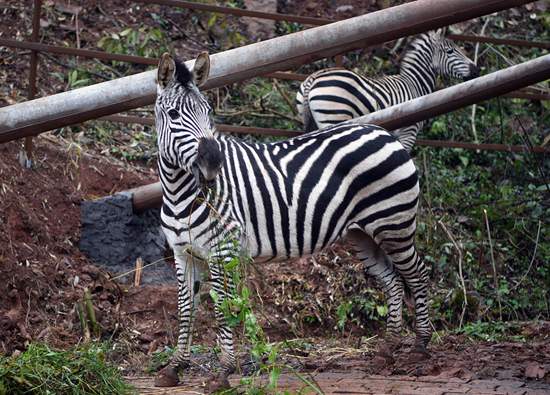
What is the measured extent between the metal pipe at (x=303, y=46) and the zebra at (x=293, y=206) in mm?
1814

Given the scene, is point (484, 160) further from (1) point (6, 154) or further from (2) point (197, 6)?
(1) point (6, 154)

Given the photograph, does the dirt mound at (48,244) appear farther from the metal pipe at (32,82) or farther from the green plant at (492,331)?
the green plant at (492,331)

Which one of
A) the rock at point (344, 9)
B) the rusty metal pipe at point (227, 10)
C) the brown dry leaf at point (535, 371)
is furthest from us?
the rock at point (344, 9)

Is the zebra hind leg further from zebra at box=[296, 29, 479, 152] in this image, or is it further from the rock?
the rock

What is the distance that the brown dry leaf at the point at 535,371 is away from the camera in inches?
189

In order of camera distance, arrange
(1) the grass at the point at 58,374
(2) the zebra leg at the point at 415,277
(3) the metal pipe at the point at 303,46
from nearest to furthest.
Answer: (3) the metal pipe at the point at 303,46 < (1) the grass at the point at 58,374 < (2) the zebra leg at the point at 415,277

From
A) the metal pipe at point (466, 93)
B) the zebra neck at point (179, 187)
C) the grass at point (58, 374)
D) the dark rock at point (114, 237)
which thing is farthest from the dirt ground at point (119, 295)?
the metal pipe at point (466, 93)

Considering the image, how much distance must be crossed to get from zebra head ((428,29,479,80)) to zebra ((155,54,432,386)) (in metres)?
4.08

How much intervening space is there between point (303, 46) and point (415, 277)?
9.79 ft

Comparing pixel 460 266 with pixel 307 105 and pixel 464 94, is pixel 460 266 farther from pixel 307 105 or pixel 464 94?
pixel 464 94

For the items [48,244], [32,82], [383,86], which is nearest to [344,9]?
[383,86]

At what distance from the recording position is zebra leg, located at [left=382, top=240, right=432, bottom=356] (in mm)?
6191

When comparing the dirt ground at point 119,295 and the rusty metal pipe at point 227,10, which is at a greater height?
the rusty metal pipe at point 227,10

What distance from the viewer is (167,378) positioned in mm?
5348
